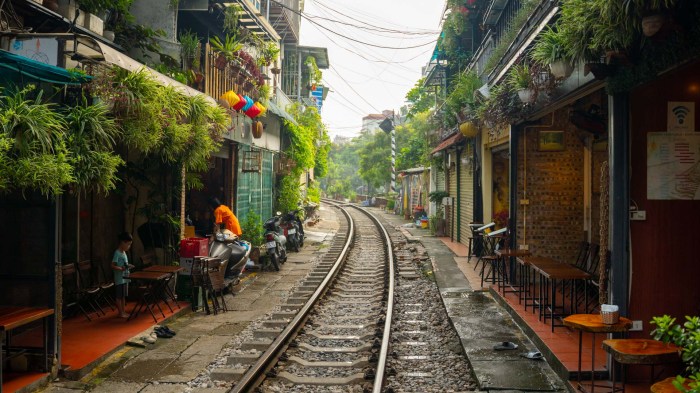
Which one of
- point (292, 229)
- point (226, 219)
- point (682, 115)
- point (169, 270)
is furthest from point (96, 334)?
point (292, 229)

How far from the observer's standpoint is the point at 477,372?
6293mm

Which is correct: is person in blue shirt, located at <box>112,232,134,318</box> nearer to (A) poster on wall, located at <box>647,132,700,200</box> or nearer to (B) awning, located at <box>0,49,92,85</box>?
(B) awning, located at <box>0,49,92,85</box>

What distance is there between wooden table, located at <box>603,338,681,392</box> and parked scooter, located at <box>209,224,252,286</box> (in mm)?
6973

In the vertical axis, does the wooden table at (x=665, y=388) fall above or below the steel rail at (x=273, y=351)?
above

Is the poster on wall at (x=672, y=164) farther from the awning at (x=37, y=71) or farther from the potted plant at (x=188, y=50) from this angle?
the potted plant at (x=188, y=50)

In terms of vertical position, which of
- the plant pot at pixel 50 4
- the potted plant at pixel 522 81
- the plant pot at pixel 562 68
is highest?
the plant pot at pixel 50 4

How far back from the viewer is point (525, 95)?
8.43 metres

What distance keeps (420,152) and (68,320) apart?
2548cm

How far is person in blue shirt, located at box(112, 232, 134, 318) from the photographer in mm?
8148

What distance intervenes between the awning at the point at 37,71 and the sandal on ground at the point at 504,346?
18.7ft

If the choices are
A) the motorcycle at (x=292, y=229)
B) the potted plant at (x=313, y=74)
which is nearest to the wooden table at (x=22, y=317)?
the motorcycle at (x=292, y=229)

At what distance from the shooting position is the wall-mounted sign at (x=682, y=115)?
5496mm

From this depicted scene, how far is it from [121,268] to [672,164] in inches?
274

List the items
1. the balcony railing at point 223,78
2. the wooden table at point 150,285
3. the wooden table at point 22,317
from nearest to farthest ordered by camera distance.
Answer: the wooden table at point 22,317 < the wooden table at point 150,285 < the balcony railing at point 223,78
